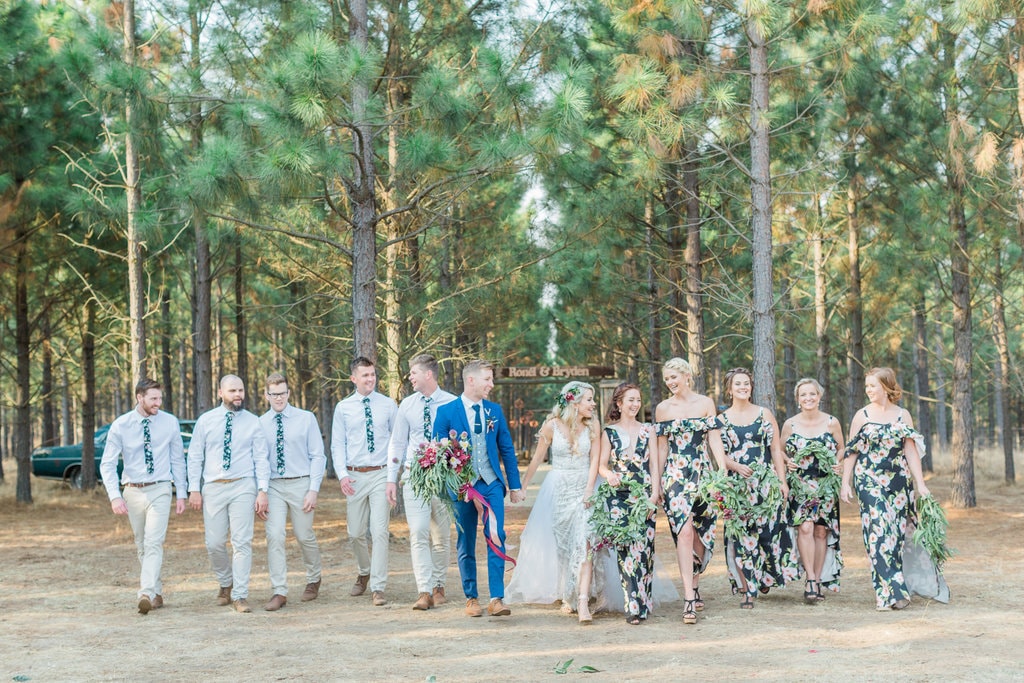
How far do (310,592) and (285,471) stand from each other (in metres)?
1.05

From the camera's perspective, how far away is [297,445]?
297 inches

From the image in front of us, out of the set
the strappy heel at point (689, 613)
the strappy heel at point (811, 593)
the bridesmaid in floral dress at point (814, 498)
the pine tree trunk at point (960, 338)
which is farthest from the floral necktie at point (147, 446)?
the pine tree trunk at point (960, 338)

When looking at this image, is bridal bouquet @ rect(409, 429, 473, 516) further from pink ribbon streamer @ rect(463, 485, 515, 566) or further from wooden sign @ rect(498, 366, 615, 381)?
wooden sign @ rect(498, 366, 615, 381)

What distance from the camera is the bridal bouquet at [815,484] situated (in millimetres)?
7355

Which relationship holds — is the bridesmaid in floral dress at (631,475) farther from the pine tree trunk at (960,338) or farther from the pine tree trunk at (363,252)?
the pine tree trunk at (960,338)

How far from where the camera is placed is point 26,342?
1552cm

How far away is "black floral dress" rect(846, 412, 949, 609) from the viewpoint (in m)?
7.08

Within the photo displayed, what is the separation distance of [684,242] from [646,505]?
1061 cm

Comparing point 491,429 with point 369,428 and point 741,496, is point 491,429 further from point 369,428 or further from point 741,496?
point 741,496

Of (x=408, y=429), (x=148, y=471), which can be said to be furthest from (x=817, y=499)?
(x=148, y=471)

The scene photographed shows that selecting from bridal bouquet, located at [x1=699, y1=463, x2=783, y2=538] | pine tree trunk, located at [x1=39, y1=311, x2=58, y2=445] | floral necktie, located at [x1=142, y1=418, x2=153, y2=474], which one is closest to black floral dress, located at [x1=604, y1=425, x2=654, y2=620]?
bridal bouquet, located at [x1=699, y1=463, x2=783, y2=538]

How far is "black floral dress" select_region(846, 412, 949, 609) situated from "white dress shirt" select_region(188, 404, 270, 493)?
14.2ft

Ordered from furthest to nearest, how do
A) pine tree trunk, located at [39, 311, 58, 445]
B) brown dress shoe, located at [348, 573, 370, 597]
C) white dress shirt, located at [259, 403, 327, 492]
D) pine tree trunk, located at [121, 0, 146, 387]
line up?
pine tree trunk, located at [39, 311, 58, 445]
pine tree trunk, located at [121, 0, 146, 387]
brown dress shoe, located at [348, 573, 370, 597]
white dress shirt, located at [259, 403, 327, 492]

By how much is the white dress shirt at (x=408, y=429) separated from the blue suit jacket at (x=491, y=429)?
477 mm
